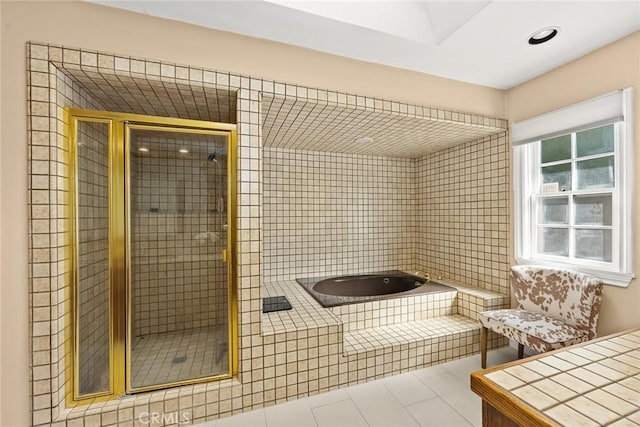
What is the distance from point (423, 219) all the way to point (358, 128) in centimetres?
167

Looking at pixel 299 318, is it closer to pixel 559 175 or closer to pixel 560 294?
pixel 560 294

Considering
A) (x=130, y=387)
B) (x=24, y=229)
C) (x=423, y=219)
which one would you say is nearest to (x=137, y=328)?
(x=130, y=387)

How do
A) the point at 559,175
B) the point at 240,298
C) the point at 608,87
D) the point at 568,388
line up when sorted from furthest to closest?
Answer: the point at 559,175 < the point at 608,87 < the point at 240,298 < the point at 568,388

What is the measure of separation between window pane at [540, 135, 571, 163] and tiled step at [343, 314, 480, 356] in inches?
59.4

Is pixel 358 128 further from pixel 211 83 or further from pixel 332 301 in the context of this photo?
pixel 332 301

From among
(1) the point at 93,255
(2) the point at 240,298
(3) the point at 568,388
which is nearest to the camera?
(3) the point at 568,388

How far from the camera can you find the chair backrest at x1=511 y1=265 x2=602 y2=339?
1841mm

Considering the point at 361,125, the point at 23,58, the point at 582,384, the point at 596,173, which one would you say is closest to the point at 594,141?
the point at 596,173

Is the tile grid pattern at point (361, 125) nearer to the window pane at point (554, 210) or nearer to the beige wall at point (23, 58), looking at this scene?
the beige wall at point (23, 58)

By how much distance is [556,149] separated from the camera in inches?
90.0

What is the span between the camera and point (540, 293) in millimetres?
2166

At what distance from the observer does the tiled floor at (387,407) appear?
5.43 ft

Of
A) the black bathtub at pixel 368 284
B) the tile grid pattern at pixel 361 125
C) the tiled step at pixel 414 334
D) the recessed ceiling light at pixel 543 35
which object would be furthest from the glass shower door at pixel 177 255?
the recessed ceiling light at pixel 543 35

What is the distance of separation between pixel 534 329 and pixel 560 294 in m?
0.37
